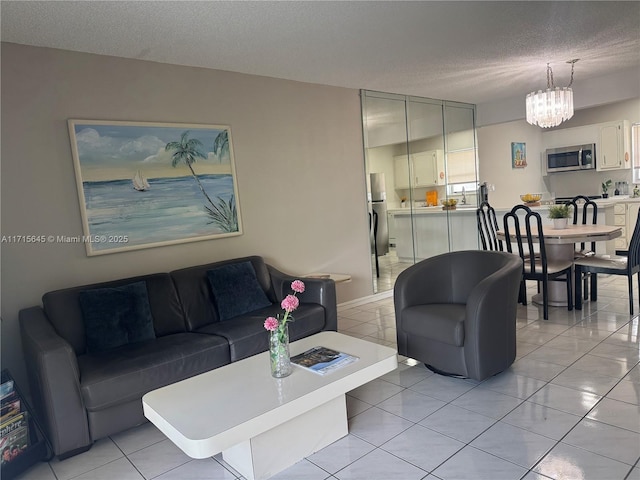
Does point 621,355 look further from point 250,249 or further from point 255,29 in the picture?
point 255,29

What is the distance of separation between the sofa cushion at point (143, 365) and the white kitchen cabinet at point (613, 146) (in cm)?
726

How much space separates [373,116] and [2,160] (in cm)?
365

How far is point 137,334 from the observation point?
287cm

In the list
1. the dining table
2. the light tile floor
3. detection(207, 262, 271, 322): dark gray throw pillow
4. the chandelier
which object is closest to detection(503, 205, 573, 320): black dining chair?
the dining table

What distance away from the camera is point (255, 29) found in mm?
2971

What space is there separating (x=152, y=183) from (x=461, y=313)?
98.7 inches

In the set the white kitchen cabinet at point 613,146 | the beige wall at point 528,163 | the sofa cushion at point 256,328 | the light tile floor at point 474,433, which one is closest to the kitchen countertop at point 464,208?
the white kitchen cabinet at point 613,146

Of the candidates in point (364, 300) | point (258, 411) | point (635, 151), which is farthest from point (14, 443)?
point (635, 151)

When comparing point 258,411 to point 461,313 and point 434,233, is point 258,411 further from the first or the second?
point 434,233

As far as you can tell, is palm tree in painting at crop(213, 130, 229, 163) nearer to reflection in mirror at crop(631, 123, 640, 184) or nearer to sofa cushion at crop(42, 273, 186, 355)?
sofa cushion at crop(42, 273, 186, 355)

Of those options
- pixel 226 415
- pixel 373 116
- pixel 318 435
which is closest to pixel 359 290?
pixel 373 116

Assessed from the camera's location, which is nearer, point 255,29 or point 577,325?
point 255,29

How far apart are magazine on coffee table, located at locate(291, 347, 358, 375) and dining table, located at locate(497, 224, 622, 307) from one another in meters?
2.61

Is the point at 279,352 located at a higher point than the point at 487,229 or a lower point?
lower
